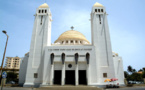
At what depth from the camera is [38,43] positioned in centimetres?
3081

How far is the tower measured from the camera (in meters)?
27.5

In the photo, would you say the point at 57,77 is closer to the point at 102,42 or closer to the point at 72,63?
the point at 72,63

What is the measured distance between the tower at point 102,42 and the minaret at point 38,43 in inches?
531

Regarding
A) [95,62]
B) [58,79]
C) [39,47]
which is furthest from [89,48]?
[39,47]

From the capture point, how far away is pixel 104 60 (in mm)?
28500

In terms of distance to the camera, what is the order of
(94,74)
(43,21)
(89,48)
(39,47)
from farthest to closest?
(43,21)
(39,47)
(89,48)
(94,74)

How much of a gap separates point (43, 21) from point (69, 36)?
1038 centimetres

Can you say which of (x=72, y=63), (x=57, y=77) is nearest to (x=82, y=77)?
(x=72, y=63)

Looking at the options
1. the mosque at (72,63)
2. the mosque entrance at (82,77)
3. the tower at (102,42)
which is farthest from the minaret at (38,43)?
the tower at (102,42)

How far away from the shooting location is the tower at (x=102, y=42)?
90.2 feet

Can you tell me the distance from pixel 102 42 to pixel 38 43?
17216mm

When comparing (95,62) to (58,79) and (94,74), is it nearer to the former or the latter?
(94,74)

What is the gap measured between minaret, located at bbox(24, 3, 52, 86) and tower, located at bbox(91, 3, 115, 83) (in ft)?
44.2

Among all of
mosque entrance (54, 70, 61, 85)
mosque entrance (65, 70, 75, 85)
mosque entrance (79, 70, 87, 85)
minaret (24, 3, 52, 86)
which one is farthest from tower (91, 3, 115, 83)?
minaret (24, 3, 52, 86)
